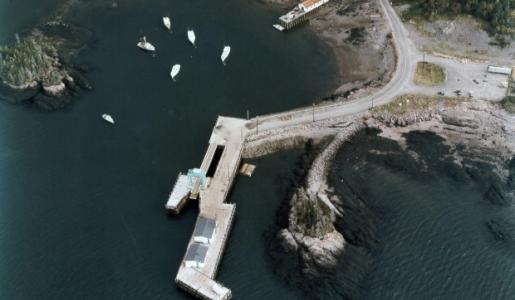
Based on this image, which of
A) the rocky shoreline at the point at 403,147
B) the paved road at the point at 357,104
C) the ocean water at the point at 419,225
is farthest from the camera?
the paved road at the point at 357,104

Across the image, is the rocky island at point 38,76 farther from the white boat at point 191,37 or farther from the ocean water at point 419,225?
the ocean water at point 419,225

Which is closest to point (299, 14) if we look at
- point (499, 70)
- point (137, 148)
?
point (499, 70)

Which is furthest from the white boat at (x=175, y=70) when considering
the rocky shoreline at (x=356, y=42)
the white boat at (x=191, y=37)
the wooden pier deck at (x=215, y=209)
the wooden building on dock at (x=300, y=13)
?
the rocky shoreline at (x=356, y=42)

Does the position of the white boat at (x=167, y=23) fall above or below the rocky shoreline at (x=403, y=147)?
above

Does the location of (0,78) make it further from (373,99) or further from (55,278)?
(373,99)

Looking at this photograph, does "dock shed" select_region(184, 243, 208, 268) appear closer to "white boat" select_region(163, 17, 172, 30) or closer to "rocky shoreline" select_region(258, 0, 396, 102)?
"rocky shoreline" select_region(258, 0, 396, 102)

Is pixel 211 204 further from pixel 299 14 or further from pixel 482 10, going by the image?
pixel 482 10

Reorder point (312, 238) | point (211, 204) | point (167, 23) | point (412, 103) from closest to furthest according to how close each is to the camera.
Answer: point (312, 238), point (211, 204), point (412, 103), point (167, 23)

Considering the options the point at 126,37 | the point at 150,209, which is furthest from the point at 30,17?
the point at 150,209

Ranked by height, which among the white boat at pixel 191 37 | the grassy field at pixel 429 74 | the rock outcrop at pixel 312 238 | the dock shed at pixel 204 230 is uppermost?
the grassy field at pixel 429 74
